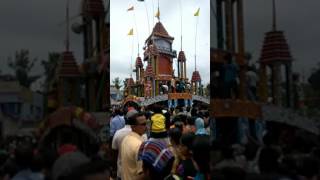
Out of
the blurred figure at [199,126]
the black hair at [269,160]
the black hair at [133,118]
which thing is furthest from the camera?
the black hair at [133,118]

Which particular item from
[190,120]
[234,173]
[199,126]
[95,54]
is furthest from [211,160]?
[190,120]

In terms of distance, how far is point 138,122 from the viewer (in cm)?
318

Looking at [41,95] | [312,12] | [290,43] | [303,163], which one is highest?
[312,12]

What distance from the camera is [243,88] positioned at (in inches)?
78.0

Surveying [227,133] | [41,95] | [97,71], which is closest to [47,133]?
[41,95]

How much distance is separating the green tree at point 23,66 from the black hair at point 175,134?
1453mm

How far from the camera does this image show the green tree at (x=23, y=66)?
1.97m

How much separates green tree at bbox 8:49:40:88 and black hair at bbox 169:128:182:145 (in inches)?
57.2

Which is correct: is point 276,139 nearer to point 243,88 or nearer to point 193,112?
point 243,88

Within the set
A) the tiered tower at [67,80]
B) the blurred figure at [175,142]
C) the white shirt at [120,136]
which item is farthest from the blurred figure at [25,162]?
the blurred figure at [175,142]

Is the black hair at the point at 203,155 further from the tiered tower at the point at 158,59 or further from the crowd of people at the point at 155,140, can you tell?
the tiered tower at the point at 158,59

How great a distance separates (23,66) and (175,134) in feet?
5.08

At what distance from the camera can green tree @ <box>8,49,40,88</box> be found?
1975 mm

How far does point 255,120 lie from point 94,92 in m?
0.62
